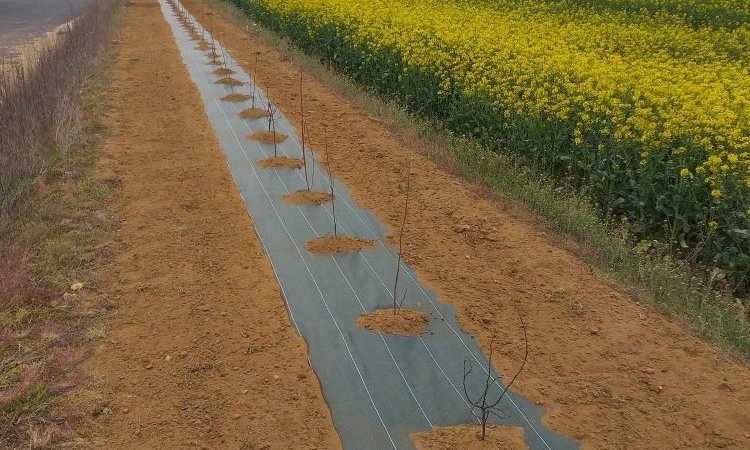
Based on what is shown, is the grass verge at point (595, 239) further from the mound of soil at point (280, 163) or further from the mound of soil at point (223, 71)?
the mound of soil at point (223, 71)

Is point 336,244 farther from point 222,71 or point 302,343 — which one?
point 222,71

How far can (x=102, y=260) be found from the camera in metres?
5.95

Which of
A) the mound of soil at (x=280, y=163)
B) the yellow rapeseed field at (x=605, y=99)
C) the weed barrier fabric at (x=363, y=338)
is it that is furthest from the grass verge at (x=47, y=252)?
the yellow rapeseed field at (x=605, y=99)

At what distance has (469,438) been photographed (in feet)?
12.5

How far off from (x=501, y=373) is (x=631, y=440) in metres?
0.93

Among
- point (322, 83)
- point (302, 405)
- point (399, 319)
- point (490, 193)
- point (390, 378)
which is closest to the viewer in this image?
point (302, 405)

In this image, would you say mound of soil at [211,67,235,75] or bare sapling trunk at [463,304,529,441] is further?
mound of soil at [211,67,235,75]

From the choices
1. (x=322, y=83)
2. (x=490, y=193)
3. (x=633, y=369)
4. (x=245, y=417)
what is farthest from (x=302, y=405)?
(x=322, y=83)

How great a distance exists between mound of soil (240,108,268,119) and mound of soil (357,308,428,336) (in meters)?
6.57

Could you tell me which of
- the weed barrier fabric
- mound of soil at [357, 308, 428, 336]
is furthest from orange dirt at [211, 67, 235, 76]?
mound of soil at [357, 308, 428, 336]

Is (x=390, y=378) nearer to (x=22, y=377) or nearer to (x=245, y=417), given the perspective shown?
(x=245, y=417)

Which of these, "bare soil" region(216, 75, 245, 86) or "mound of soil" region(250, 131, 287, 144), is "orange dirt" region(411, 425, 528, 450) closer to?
"mound of soil" region(250, 131, 287, 144)

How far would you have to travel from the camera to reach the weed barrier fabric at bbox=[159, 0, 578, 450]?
3.98m

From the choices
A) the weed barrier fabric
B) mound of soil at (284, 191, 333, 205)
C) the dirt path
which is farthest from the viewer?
mound of soil at (284, 191, 333, 205)
